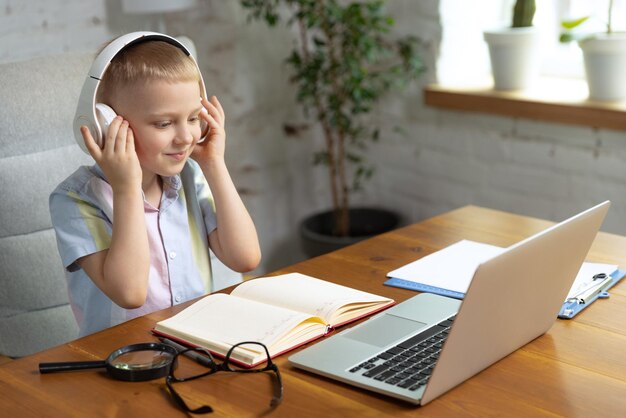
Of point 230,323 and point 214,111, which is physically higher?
point 214,111

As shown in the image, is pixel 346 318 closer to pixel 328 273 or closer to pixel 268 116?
pixel 328 273

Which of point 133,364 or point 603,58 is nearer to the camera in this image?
point 133,364

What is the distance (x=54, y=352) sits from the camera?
126 cm

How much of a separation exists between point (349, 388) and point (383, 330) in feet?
0.54

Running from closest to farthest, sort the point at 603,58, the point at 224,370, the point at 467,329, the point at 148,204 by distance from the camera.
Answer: the point at 467,329 → the point at 224,370 → the point at 148,204 → the point at 603,58

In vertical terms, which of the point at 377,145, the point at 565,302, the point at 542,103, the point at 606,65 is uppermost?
the point at 606,65

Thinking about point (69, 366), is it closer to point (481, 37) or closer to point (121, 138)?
point (121, 138)

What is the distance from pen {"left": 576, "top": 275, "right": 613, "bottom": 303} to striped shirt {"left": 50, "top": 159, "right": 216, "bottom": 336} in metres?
0.66

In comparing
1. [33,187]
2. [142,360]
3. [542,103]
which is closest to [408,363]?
[142,360]

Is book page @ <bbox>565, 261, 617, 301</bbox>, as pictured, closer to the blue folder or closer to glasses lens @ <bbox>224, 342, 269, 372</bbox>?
the blue folder

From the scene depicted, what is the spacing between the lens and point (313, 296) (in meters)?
1.37

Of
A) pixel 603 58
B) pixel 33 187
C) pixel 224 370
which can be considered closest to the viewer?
pixel 224 370

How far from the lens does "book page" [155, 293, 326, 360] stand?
123cm

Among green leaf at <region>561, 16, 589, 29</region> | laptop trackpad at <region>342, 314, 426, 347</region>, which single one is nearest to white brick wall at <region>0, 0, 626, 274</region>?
green leaf at <region>561, 16, 589, 29</region>
